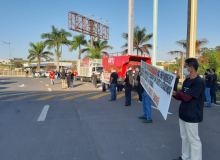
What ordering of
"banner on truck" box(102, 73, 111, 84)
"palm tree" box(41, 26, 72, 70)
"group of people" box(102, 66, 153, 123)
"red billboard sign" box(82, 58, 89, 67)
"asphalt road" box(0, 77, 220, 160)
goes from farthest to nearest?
"palm tree" box(41, 26, 72, 70) → "red billboard sign" box(82, 58, 89, 67) → "banner on truck" box(102, 73, 111, 84) → "group of people" box(102, 66, 153, 123) → "asphalt road" box(0, 77, 220, 160)

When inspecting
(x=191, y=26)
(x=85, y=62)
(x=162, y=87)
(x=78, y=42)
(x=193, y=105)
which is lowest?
(x=193, y=105)

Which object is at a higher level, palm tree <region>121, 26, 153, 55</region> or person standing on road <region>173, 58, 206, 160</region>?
palm tree <region>121, 26, 153, 55</region>

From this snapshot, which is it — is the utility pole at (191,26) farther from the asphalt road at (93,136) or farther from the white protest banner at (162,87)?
the white protest banner at (162,87)

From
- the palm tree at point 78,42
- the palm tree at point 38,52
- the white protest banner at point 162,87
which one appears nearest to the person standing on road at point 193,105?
the white protest banner at point 162,87

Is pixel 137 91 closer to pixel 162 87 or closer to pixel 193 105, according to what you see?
pixel 162 87

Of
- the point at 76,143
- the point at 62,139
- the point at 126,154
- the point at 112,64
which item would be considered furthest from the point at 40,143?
the point at 112,64

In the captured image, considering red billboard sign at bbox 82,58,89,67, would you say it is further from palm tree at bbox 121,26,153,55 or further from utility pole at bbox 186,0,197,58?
utility pole at bbox 186,0,197,58

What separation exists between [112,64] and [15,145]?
13.2m

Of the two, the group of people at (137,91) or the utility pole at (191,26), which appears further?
the utility pole at (191,26)

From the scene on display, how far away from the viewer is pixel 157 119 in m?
6.45

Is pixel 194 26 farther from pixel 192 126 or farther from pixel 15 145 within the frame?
pixel 15 145

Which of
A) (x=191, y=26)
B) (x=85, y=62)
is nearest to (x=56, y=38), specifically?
(x=85, y=62)

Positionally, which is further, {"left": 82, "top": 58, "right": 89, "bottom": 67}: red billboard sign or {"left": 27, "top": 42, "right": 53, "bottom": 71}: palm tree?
{"left": 27, "top": 42, "right": 53, "bottom": 71}: palm tree

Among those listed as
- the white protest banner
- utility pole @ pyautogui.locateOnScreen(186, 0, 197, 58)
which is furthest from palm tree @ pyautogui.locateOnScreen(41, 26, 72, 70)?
the white protest banner
